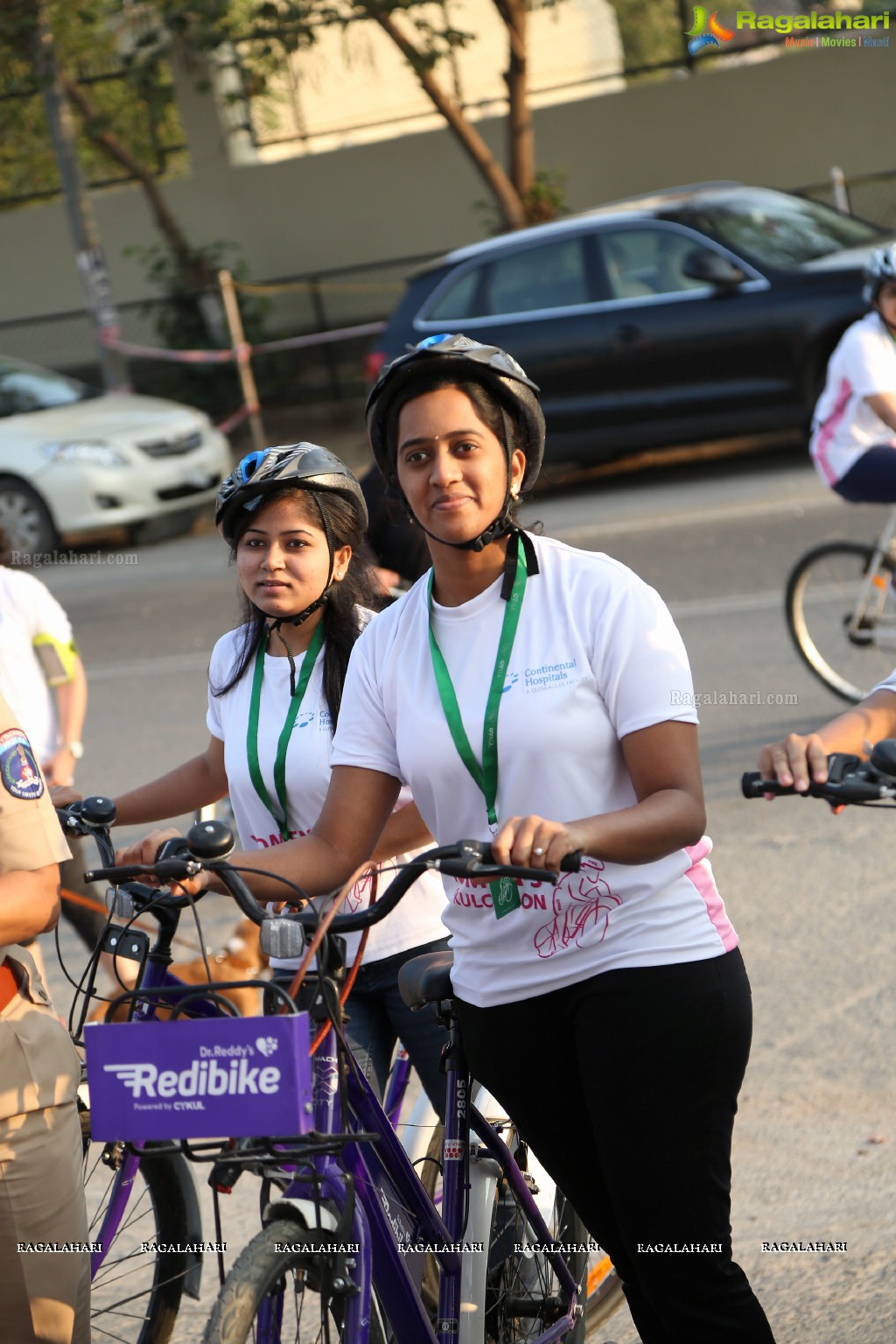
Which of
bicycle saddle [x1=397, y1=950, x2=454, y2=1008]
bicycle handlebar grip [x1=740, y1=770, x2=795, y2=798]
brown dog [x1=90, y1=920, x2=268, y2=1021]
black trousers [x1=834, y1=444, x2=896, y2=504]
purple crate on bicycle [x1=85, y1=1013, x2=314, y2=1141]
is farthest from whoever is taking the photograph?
black trousers [x1=834, y1=444, x2=896, y2=504]

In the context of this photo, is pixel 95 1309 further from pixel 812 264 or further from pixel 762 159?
pixel 762 159

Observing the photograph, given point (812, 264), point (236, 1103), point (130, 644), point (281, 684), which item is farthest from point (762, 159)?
point (236, 1103)

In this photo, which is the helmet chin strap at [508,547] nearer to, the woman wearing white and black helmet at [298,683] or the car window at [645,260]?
the woman wearing white and black helmet at [298,683]

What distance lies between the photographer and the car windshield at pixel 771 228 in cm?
1217

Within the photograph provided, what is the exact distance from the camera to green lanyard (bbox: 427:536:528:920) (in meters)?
2.58

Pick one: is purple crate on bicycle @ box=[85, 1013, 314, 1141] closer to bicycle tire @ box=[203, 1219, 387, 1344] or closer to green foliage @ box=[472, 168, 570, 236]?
bicycle tire @ box=[203, 1219, 387, 1344]

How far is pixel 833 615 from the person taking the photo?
7594 mm

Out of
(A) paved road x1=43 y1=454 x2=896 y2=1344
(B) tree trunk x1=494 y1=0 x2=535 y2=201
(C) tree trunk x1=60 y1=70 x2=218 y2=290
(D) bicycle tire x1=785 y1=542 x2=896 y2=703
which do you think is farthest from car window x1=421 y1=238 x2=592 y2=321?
(C) tree trunk x1=60 y1=70 x2=218 y2=290

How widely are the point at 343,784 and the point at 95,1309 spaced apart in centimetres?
142

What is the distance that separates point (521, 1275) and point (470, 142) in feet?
49.2

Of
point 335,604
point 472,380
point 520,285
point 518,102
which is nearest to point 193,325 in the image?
point 518,102

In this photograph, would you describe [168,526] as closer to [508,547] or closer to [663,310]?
[663,310]

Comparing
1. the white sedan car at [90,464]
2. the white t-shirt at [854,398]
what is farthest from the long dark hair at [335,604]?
the white sedan car at [90,464]

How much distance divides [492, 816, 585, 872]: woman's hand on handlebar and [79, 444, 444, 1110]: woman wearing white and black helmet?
0.90m
